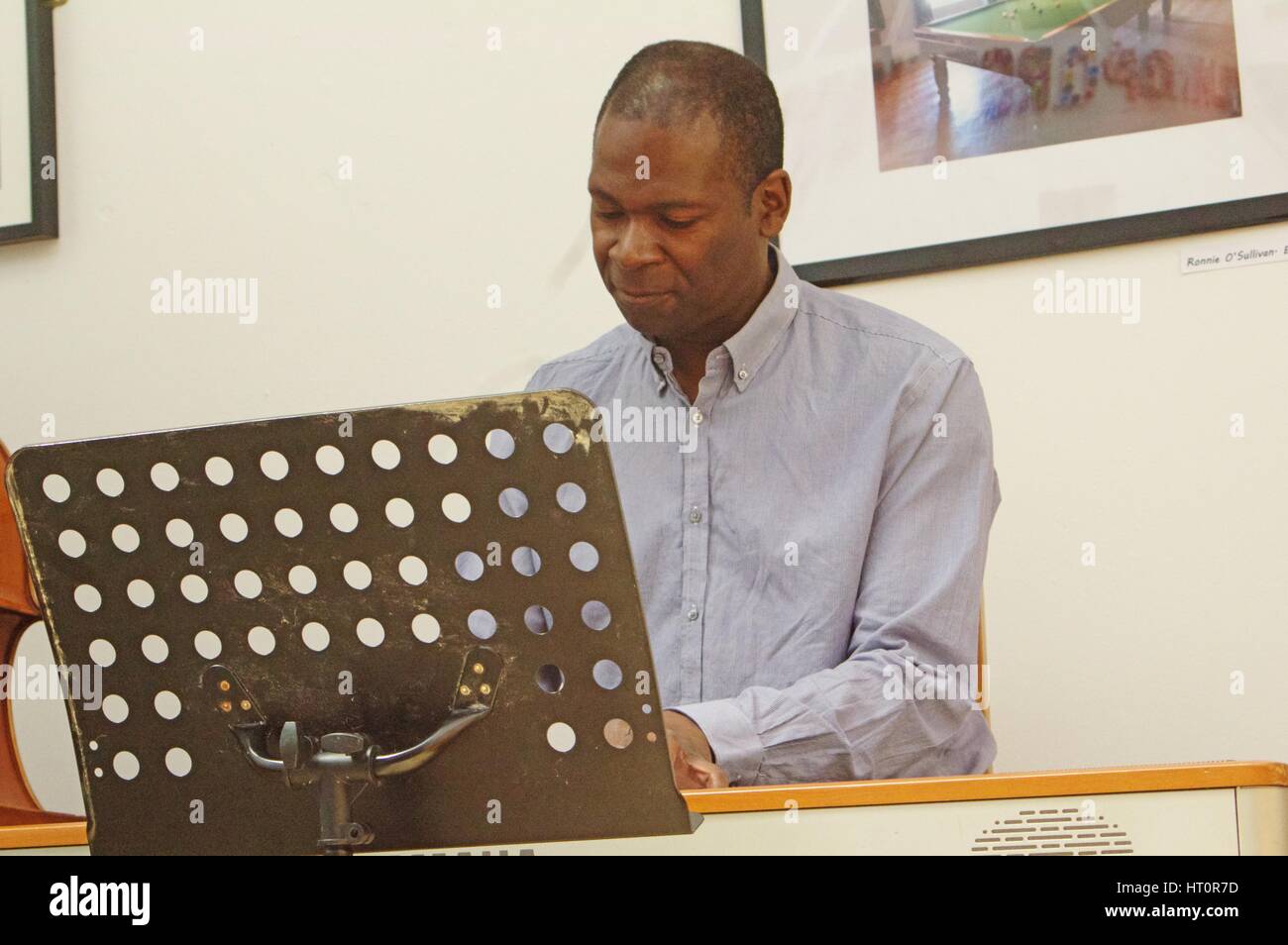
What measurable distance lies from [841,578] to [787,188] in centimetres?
44

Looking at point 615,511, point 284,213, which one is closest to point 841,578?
point 615,511

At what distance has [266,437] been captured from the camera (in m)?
0.84

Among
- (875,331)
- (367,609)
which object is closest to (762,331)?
(875,331)

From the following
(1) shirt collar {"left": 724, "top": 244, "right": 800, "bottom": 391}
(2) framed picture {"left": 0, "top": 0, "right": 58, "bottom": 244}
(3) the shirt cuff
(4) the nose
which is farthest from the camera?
(2) framed picture {"left": 0, "top": 0, "right": 58, "bottom": 244}

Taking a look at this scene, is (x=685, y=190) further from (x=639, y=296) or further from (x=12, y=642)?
(x=12, y=642)

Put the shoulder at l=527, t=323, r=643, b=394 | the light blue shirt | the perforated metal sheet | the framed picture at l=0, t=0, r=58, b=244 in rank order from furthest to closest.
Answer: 1. the framed picture at l=0, t=0, r=58, b=244
2. the shoulder at l=527, t=323, r=643, b=394
3. the light blue shirt
4. the perforated metal sheet

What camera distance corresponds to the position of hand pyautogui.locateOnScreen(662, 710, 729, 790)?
1.10 metres

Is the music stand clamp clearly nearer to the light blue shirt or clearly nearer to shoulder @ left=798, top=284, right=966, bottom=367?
the light blue shirt

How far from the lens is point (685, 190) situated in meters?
1.47

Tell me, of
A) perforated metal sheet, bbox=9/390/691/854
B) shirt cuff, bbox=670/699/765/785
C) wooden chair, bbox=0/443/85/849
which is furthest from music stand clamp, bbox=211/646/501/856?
wooden chair, bbox=0/443/85/849

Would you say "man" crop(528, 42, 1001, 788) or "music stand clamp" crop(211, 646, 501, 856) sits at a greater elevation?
"man" crop(528, 42, 1001, 788)

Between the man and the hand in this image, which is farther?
the man

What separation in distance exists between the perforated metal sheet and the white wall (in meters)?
1.11

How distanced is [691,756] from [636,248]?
1.79 feet
